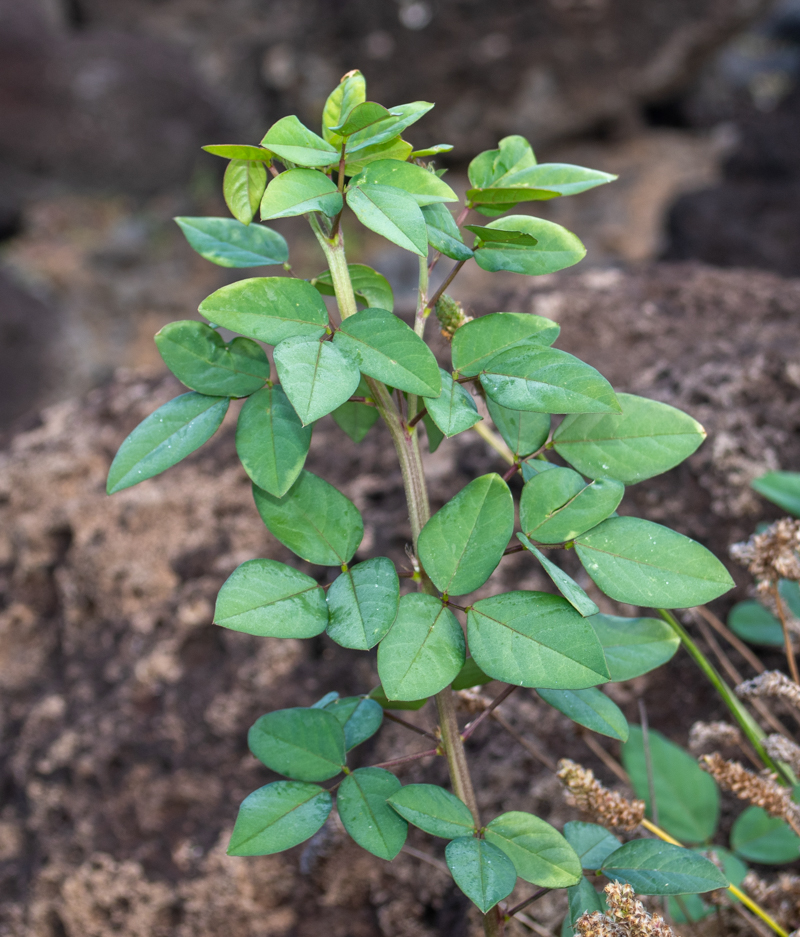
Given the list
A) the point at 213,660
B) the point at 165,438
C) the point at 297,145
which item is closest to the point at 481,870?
the point at 165,438

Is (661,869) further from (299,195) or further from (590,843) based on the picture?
(299,195)

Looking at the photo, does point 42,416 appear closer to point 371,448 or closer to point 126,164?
point 371,448

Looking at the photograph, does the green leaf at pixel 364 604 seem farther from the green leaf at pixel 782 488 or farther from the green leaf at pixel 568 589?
the green leaf at pixel 782 488

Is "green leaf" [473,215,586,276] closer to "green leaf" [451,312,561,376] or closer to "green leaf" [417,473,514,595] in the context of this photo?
"green leaf" [451,312,561,376]

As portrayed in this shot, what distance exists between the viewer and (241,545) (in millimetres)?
1131

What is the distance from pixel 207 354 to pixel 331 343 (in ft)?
0.42

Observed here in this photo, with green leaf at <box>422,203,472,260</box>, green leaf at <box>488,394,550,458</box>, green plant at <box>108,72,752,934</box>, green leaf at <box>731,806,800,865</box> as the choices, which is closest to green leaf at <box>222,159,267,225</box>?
green plant at <box>108,72,752,934</box>

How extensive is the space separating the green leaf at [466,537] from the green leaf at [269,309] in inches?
5.8

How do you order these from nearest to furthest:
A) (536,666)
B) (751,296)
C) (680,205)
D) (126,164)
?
(536,666)
(751,296)
(680,205)
(126,164)

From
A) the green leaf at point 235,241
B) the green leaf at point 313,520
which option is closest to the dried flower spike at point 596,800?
the green leaf at point 313,520

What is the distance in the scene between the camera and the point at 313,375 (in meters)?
0.45

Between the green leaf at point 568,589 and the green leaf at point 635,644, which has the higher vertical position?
the green leaf at point 568,589

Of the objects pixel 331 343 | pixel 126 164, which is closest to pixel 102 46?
pixel 126 164

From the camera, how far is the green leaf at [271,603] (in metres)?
0.49
